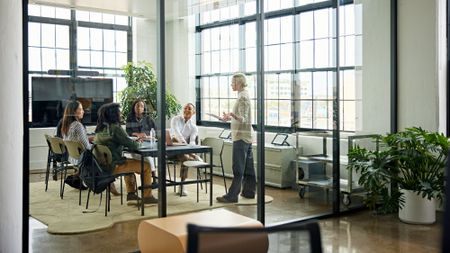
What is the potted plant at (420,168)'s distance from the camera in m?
→ 5.47

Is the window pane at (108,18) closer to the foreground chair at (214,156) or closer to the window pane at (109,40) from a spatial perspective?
the window pane at (109,40)

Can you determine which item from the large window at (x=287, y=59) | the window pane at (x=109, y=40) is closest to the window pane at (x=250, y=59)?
the large window at (x=287, y=59)

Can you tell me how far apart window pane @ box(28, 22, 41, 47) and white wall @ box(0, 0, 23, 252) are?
0.36ft

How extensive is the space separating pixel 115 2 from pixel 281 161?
7.73 ft

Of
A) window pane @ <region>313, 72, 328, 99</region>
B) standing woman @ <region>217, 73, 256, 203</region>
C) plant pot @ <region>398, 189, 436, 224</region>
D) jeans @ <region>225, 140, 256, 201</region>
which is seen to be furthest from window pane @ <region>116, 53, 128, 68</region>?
plant pot @ <region>398, 189, 436, 224</region>

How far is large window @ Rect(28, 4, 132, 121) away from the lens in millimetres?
3896

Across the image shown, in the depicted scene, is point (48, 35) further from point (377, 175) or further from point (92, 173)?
point (377, 175)

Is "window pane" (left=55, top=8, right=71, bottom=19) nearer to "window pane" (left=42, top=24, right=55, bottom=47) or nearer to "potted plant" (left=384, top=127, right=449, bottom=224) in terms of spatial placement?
"window pane" (left=42, top=24, right=55, bottom=47)

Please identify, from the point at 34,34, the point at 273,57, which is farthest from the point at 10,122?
the point at 273,57

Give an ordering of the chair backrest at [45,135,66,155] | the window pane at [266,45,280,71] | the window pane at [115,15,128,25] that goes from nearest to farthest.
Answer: the chair backrest at [45,135,66,155]
the window pane at [115,15,128,25]
the window pane at [266,45,280,71]

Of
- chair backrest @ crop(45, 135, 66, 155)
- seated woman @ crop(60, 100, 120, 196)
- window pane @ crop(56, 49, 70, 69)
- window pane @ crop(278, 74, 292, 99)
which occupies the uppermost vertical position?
window pane @ crop(56, 49, 70, 69)

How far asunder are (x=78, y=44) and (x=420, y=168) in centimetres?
367

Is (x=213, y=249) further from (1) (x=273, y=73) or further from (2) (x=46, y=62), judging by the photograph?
(1) (x=273, y=73)

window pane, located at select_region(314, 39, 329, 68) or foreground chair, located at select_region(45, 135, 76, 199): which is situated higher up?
window pane, located at select_region(314, 39, 329, 68)
